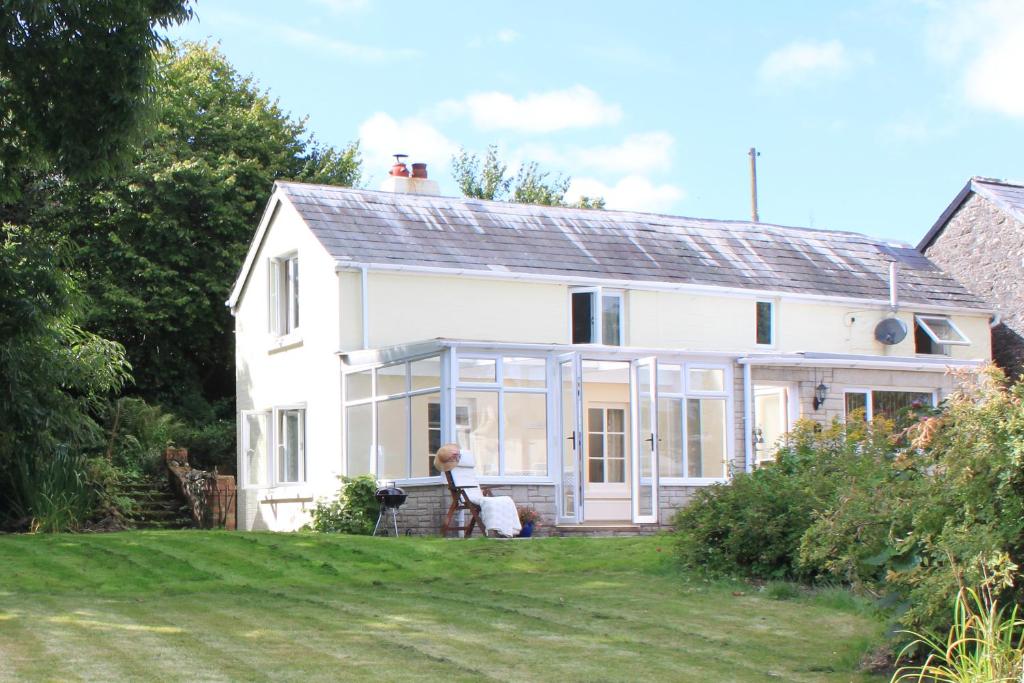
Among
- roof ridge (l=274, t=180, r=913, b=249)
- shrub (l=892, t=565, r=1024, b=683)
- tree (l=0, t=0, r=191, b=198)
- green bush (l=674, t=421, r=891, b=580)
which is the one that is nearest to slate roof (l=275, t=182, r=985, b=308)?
roof ridge (l=274, t=180, r=913, b=249)

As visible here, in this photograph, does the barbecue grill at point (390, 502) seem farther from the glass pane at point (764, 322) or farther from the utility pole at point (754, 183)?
the utility pole at point (754, 183)

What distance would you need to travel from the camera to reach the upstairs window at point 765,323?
25266 millimetres

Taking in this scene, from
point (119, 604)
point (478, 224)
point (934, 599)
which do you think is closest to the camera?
point (934, 599)

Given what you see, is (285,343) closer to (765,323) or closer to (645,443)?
(645,443)

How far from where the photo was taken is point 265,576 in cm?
1316

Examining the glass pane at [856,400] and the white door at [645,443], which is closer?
the white door at [645,443]

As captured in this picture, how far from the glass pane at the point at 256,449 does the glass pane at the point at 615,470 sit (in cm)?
683

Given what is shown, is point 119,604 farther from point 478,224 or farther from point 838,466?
point 478,224

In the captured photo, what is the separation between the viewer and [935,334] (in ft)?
87.1

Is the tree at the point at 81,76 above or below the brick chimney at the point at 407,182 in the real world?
below

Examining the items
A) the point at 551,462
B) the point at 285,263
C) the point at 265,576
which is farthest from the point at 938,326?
the point at 265,576

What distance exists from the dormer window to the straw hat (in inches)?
465

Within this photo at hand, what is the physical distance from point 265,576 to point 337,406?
926 cm

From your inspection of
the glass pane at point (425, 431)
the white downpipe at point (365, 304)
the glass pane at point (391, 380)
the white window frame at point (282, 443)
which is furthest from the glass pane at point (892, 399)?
the white window frame at point (282, 443)
